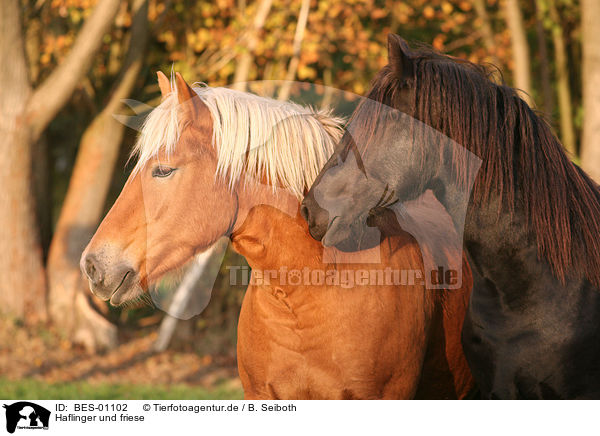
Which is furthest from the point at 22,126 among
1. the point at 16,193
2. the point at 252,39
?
the point at 252,39

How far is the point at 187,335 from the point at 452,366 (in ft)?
18.2

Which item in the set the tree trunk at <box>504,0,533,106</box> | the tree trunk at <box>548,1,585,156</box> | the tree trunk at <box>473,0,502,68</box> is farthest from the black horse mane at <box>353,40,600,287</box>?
the tree trunk at <box>548,1,585,156</box>

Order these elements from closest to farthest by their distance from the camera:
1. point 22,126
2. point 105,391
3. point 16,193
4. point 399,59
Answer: point 399,59
point 105,391
point 22,126
point 16,193

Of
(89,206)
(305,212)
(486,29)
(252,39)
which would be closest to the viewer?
(305,212)

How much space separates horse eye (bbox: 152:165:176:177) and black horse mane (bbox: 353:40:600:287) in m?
0.79

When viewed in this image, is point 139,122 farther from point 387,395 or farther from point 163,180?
point 387,395

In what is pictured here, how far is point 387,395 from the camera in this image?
2617 millimetres

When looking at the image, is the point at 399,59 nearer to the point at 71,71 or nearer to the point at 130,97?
the point at 71,71

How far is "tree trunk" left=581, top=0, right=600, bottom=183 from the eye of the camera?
629 centimetres

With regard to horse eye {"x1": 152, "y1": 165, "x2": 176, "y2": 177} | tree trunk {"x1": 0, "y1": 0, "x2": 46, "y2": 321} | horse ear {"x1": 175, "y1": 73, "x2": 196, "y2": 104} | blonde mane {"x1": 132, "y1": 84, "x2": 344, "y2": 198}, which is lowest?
tree trunk {"x1": 0, "y1": 0, "x2": 46, "y2": 321}

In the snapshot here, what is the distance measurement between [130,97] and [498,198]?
19.8 ft

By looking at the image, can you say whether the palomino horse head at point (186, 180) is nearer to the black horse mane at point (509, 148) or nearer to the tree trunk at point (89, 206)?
the black horse mane at point (509, 148)
